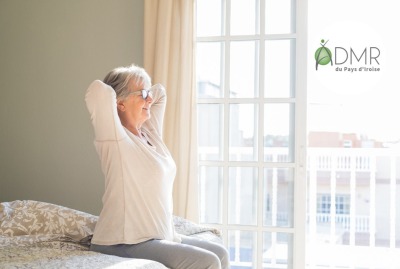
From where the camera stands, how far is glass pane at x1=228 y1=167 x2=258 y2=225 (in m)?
3.52

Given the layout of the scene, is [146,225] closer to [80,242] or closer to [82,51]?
[80,242]

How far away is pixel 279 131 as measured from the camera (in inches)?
137

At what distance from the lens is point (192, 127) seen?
3.38m

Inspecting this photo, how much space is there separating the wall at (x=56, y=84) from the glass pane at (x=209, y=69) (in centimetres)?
43

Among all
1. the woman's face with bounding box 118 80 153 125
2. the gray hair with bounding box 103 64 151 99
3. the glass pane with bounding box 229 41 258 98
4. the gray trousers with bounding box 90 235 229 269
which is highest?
the glass pane with bounding box 229 41 258 98

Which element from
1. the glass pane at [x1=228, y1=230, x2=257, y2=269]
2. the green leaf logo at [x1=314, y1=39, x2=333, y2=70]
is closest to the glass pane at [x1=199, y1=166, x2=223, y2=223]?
the glass pane at [x1=228, y1=230, x2=257, y2=269]

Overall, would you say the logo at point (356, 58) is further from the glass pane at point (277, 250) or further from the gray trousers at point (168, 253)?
the gray trousers at point (168, 253)

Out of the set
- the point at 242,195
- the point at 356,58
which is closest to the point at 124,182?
the point at 242,195

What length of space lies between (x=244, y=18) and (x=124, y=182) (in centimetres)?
172

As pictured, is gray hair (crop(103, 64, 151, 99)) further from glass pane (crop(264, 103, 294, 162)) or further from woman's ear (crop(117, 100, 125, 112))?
glass pane (crop(264, 103, 294, 162))

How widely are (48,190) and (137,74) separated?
1.65m

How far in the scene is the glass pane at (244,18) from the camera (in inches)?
138

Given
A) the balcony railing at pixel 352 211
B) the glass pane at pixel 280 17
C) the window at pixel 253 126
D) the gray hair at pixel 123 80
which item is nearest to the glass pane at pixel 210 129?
the window at pixel 253 126

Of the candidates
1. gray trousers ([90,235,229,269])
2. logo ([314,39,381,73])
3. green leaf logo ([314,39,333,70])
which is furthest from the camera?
logo ([314,39,381,73])
